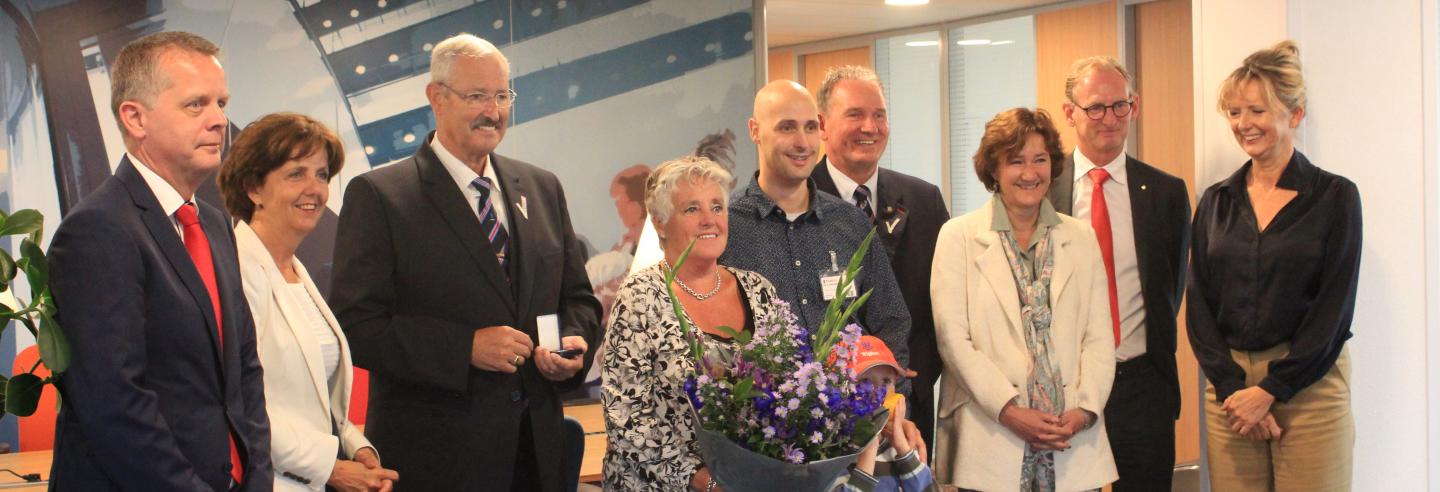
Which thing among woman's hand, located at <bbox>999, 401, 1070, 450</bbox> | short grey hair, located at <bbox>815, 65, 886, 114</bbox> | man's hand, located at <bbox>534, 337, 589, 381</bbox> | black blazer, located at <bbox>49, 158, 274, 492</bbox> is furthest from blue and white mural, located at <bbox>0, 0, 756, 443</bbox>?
black blazer, located at <bbox>49, 158, 274, 492</bbox>

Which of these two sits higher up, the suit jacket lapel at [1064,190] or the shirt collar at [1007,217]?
the suit jacket lapel at [1064,190]

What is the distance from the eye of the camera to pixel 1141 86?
7285 mm

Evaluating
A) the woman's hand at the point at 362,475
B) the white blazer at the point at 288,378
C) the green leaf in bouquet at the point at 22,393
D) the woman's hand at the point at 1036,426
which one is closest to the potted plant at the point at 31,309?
the green leaf in bouquet at the point at 22,393

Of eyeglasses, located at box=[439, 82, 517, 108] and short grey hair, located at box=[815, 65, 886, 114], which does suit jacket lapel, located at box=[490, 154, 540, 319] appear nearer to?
eyeglasses, located at box=[439, 82, 517, 108]

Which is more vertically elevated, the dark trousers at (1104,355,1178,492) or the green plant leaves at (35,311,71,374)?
the green plant leaves at (35,311,71,374)

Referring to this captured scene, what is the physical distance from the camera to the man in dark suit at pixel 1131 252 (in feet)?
12.7

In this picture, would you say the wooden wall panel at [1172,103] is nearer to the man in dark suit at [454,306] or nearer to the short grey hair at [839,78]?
the short grey hair at [839,78]

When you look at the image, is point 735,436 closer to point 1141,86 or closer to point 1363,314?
point 1363,314

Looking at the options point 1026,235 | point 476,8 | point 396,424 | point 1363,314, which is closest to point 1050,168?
point 1026,235

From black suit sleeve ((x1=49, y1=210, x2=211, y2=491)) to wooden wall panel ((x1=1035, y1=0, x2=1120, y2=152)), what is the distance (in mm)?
5920

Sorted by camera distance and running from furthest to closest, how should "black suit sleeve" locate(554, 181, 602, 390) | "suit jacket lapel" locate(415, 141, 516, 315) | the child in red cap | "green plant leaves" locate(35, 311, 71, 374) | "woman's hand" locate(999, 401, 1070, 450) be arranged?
"woman's hand" locate(999, 401, 1070, 450) → "black suit sleeve" locate(554, 181, 602, 390) → "suit jacket lapel" locate(415, 141, 516, 315) → the child in red cap → "green plant leaves" locate(35, 311, 71, 374)

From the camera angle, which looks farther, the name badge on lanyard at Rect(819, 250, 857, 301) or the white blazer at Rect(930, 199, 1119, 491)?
the white blazer at Rect(930, 199, 1119, 491)

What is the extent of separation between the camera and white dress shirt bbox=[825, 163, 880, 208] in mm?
3770

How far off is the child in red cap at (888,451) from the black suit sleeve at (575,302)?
0.75m
